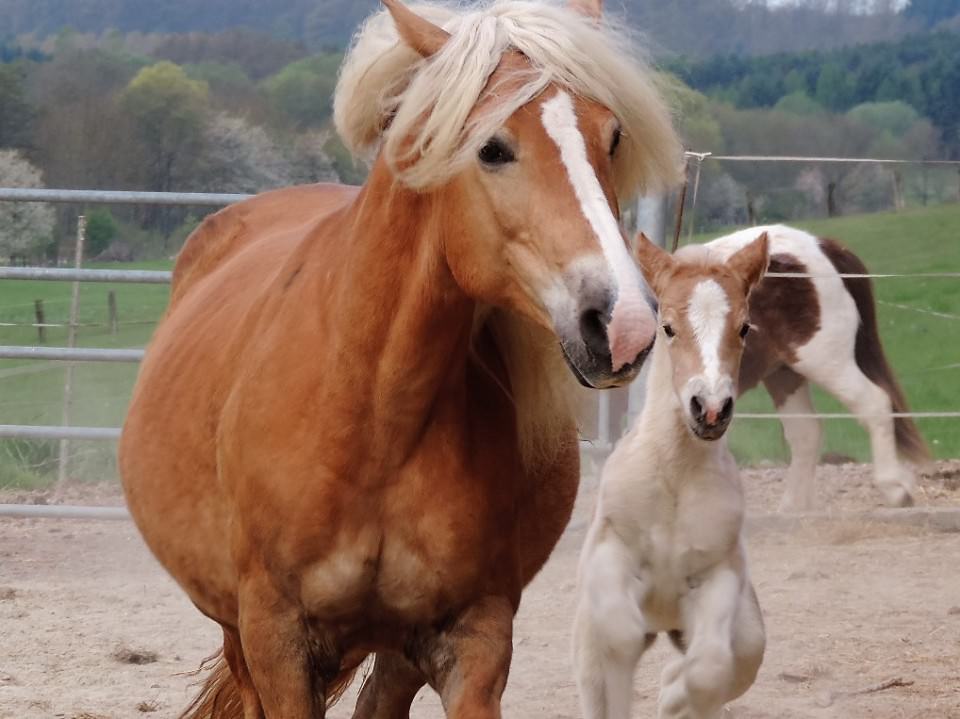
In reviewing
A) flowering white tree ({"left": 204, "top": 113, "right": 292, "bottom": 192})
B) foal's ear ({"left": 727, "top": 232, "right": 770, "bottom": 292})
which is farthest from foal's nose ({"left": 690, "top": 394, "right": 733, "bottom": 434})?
flowering white tree ({"left": 204, "top": 113, "right": 292, "bottom": 192})

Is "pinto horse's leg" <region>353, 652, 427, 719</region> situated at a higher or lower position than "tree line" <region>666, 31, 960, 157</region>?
higher

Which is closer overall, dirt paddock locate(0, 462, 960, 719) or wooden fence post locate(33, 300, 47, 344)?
dirt paddock locate(0, 462, 960, 719)

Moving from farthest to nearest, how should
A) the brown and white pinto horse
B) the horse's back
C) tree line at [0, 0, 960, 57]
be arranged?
tree line at [0, 0, 960, 57], the brown and white pinto horse, the horse's back

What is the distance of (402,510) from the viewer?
249cm

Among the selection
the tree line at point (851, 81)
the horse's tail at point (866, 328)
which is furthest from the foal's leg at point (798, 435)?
the tree line at point (851, 81)

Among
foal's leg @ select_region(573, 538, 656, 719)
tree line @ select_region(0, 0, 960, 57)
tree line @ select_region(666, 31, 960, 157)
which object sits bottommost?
tree line @ select_region(0, 0, 960, 57)

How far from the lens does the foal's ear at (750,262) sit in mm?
3922

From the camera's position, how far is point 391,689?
3.09m

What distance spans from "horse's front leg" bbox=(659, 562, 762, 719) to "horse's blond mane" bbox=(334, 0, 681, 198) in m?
1.36

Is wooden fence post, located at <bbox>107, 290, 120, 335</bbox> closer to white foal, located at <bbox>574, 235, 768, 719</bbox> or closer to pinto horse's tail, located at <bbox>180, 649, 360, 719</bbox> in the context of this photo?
pinto horse's tail, located at <bbox>180, 649, 360, 719</bbox>

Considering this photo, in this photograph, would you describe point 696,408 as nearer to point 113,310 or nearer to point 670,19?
point 113,310

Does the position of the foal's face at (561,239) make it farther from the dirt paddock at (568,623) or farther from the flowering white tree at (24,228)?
the flowering white tree at (24,228)

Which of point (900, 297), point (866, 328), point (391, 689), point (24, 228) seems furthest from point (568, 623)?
point (24, 228)

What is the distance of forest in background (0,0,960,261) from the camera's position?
8.30 meters
